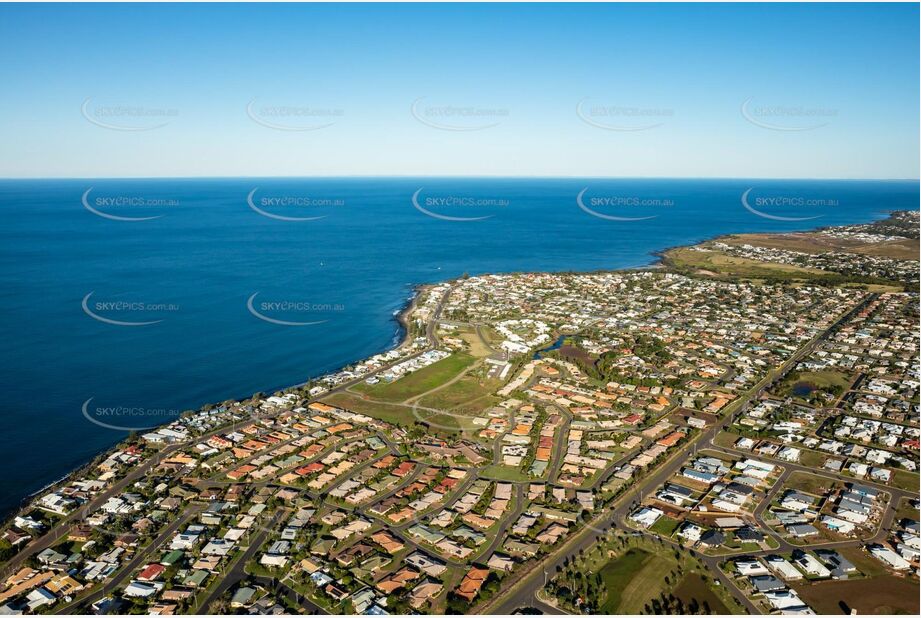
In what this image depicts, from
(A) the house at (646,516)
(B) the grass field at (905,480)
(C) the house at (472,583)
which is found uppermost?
(B) the grass field at (905,480)

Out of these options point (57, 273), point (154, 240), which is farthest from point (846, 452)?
point (154, 240)

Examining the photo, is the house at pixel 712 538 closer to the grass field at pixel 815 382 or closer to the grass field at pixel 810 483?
the grass field at pixel 810 483

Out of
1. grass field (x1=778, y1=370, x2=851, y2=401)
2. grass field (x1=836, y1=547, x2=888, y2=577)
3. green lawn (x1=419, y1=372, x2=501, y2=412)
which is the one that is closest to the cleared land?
grass field (x1=778, y1=370, x2=851, y2=401)

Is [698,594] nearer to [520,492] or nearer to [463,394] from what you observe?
[520,492]

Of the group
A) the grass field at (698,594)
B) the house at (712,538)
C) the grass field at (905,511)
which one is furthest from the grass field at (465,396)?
the grass field at (905,511)

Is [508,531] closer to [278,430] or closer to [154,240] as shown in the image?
[278,430]
